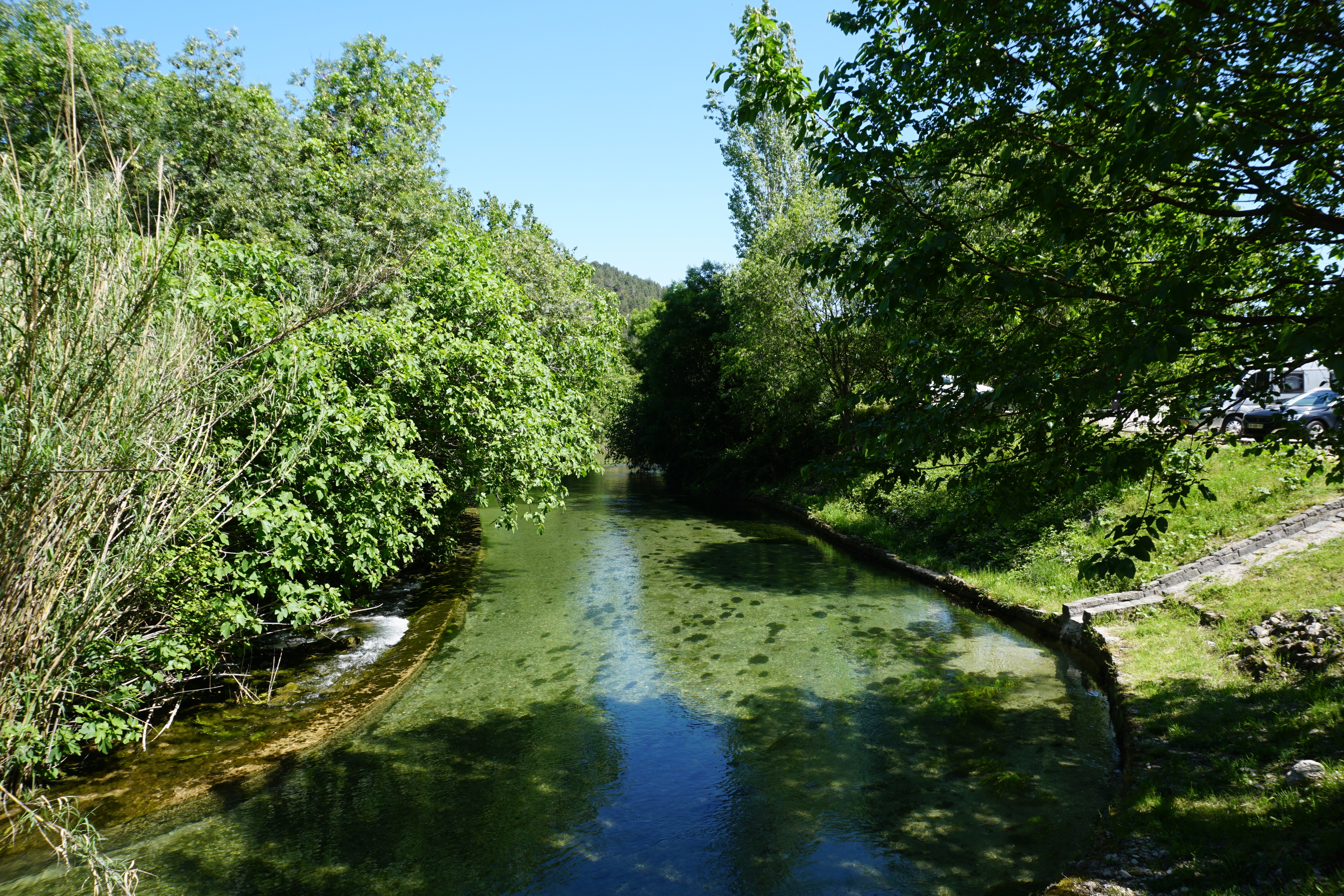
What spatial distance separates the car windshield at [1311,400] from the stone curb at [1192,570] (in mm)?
9795

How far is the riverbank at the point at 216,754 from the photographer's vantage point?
6.50m

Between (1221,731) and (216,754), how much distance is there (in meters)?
9.32

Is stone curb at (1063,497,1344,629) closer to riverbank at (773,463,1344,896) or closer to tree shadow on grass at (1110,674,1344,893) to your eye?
riverbank at (773,463,1344,896)

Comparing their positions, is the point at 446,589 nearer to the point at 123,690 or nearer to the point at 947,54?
the point at 123,690

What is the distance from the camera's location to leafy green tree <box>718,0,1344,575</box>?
4.37 m

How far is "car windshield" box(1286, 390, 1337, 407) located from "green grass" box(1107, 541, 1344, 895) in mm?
12706

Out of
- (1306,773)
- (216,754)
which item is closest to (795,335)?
(216,754)

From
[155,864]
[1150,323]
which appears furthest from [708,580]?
[1150,323]

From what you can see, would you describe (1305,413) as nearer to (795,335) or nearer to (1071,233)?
Answer: (795,335)

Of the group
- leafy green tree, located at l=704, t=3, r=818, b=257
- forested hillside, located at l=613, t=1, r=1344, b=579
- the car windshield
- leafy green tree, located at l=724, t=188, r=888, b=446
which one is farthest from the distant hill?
forested hillside, located at l=613, t=1, r=1344, b=579

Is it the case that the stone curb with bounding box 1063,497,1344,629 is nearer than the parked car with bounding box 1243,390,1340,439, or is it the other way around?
the stone curb with bounding box 1063,497,1344,629

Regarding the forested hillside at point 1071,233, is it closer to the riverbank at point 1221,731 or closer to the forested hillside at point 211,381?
the riverbank at point 1221,731

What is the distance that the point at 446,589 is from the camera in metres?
14.7

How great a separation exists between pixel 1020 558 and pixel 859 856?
370 inches
